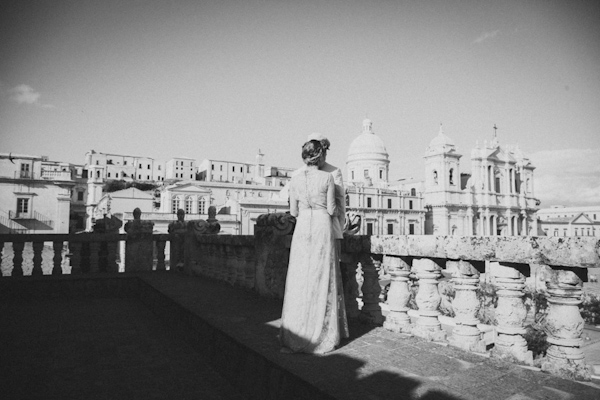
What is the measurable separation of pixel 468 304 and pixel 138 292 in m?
6.12

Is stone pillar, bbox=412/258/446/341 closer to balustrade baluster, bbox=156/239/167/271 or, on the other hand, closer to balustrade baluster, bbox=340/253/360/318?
balustrade baluster, bbox=340/253/360/318

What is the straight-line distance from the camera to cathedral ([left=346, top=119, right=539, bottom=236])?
58656 millimetres

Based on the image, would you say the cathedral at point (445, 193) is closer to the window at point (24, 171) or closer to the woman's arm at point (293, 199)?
the window at point (24, 171)

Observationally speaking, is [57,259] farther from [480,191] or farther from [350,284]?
[480,191]

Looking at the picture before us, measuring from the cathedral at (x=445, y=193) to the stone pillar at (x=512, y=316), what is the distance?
2068 inches

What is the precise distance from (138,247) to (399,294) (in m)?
6.77

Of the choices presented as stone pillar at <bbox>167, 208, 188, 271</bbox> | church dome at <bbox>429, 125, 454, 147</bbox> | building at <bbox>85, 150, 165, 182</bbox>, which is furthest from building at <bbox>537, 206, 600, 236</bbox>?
building at <bbox>85, 150, 165, 182</bbox>

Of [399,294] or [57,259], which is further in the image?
[57,259]

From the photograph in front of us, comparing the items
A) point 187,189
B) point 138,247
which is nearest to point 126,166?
point 187,189

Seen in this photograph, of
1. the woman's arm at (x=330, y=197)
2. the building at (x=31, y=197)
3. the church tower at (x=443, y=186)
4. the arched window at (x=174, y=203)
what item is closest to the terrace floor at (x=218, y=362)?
the woman's arm at (x=330, y=197)

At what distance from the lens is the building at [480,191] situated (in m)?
60.9

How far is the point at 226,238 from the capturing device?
652 centimetres

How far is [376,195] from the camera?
57781 millimetres

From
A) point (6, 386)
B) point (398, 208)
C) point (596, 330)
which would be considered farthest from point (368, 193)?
point (6, 386)
